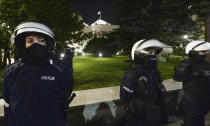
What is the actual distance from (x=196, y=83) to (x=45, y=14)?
12381 millimetres

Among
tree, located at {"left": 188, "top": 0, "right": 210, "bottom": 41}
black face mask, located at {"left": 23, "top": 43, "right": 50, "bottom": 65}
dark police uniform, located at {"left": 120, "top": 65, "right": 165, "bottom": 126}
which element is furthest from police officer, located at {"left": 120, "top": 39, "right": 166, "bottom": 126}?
tree, located at {"left": 188, "top": 0, "right": 210, "bottom": 41}

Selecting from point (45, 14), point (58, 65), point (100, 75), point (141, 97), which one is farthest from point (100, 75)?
point (58, 65)

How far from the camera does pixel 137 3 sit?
48.6 ft

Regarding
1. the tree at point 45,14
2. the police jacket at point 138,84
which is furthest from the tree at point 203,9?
the tree at point 45,14

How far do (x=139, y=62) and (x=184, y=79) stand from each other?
155 centimetres

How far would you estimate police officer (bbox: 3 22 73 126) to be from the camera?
2.05 meters

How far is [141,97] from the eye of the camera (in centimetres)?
280

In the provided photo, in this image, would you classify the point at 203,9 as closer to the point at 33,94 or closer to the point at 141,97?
the point at 141,97

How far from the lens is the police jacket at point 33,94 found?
6.73 feet

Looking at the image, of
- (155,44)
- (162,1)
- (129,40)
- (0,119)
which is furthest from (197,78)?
(129,40)

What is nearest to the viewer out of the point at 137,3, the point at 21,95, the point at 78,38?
the point at 21,95

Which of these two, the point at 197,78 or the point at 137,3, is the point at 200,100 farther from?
the point at 137,3

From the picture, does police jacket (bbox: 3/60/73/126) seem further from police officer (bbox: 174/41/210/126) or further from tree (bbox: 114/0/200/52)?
tree (bbox: 114/0/200/52)

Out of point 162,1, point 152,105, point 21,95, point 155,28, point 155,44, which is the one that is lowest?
point 152,105
